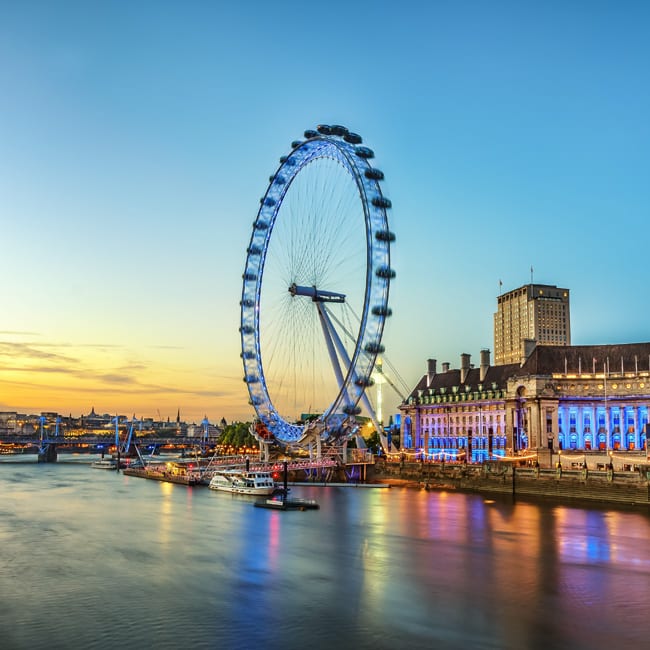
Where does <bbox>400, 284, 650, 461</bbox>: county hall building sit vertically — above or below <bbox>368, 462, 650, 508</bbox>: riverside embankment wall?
above

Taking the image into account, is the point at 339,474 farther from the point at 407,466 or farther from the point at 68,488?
the point at 68,488

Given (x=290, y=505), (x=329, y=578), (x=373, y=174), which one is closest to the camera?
(x=329, y=578)

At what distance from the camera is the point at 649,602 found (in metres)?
32.2

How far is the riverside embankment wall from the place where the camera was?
215 feet

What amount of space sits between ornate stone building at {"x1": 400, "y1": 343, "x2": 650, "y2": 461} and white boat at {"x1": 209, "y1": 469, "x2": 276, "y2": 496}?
35.9m

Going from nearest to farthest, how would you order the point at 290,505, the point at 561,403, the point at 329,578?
the point at 329,578 → the point at 290,505 → the point at 561,403

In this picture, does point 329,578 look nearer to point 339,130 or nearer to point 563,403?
point 339,130

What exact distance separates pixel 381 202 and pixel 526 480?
95.2ft

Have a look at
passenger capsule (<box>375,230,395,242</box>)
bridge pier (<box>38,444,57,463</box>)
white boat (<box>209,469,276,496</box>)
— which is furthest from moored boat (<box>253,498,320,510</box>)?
bridge pier (<box>38,444,57,463</box>)

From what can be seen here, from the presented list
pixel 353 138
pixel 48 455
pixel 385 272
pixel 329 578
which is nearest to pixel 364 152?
pixel 353 138

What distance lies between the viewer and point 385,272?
237ft

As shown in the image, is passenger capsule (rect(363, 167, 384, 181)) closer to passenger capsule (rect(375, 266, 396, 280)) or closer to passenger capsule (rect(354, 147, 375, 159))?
passenger capsule (rect(354, 147, 375, 159))

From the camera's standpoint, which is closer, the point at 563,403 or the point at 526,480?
the point at 526,480

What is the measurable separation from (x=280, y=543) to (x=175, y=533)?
8260 millimetres
